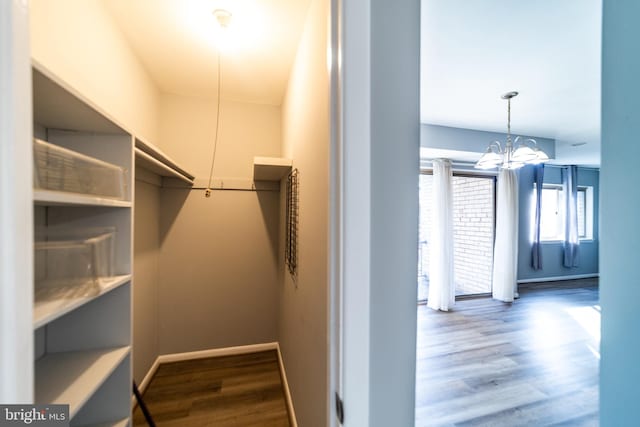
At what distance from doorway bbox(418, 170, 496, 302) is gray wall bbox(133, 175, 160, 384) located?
3.83m

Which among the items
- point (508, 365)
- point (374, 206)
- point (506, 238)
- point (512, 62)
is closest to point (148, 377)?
point (374, 206)

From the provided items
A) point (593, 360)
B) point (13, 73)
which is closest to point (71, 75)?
point (13, 73)

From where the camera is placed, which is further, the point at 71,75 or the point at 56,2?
the point at 71,75

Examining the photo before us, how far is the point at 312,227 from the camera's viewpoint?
1.20 metres

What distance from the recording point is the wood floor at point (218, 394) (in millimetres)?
1699

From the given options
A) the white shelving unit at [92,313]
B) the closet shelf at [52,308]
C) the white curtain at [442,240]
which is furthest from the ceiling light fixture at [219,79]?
the white curtain at [442,240]

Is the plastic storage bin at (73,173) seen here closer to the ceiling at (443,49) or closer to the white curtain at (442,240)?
the ceiling at (443,49)

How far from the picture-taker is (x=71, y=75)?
1.16m

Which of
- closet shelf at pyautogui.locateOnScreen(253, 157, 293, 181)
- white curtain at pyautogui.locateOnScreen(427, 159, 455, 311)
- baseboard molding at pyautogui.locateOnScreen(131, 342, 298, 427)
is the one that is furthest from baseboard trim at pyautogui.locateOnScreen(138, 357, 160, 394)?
white curtain at pyautogui.locateOnScreen(427, 159, 455, 311)

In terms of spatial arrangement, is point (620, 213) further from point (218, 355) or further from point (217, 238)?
point (218, 355)

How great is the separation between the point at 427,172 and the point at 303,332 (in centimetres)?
344

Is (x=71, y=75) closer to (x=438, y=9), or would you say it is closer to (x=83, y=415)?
(x=83, y=415)

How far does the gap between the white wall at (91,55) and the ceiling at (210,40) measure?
5.1 inches

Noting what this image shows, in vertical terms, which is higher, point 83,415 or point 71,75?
point 71,75
